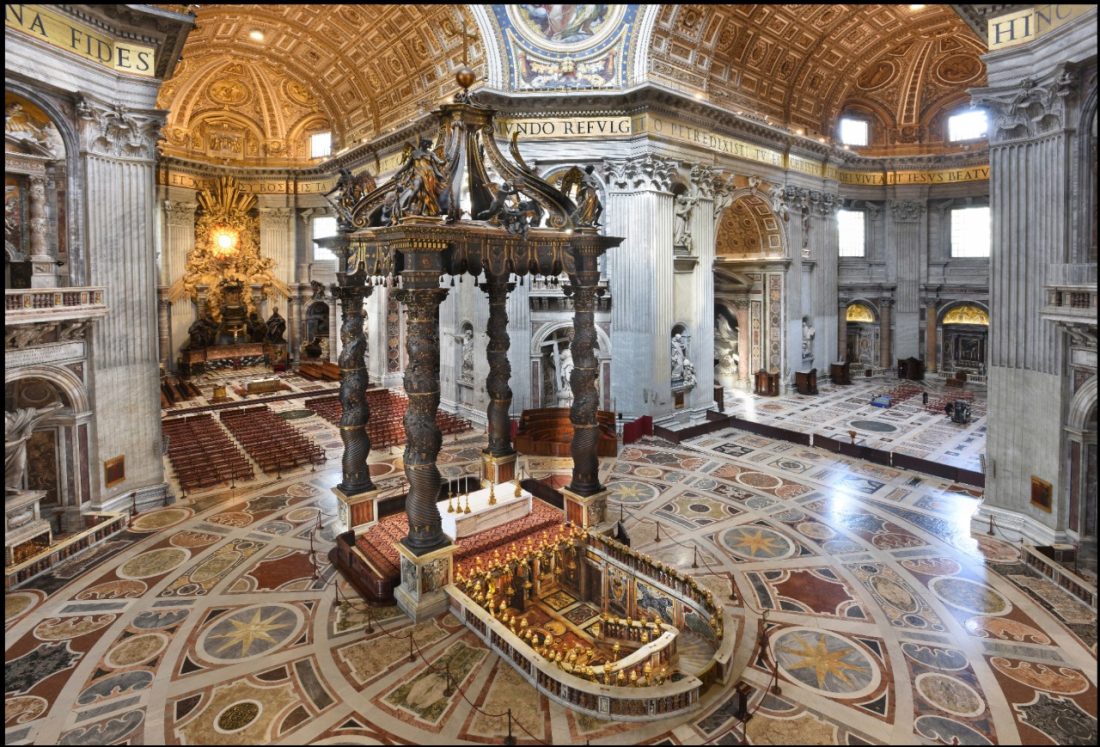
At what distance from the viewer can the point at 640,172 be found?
18.2 metres

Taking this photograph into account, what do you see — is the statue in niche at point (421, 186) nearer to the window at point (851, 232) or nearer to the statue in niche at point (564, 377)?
the statue in niche at point (564, 377)

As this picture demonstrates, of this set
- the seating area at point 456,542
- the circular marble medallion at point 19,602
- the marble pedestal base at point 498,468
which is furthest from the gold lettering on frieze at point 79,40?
the marble pedestal base at point 498,468

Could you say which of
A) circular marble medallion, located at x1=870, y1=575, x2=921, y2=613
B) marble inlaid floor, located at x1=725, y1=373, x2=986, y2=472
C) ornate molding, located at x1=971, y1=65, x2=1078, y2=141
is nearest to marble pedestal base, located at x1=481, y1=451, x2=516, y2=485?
circular marble medallion, located at x1=870, y1=575, x2=921, y2=613

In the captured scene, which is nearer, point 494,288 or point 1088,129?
point 1088,129

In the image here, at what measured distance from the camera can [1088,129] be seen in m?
7.98

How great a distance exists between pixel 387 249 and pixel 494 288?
128 inches

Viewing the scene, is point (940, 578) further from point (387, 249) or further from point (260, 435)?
point (260, 435)

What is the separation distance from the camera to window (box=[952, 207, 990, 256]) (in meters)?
26.1

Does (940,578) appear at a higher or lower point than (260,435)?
lower

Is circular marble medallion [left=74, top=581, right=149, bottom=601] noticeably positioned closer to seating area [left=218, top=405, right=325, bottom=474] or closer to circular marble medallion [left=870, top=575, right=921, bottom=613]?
seating area [left=218, top=405, right=325, bottom=474]

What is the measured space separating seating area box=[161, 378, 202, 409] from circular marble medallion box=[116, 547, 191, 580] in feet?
46.3

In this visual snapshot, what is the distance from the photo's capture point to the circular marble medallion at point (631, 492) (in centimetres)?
1274

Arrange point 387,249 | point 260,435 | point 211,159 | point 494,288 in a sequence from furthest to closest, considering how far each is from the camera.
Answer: point 211,159, point 260,435, point 494,288, point 387,249

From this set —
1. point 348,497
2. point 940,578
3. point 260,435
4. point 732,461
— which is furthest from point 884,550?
point 260,435
